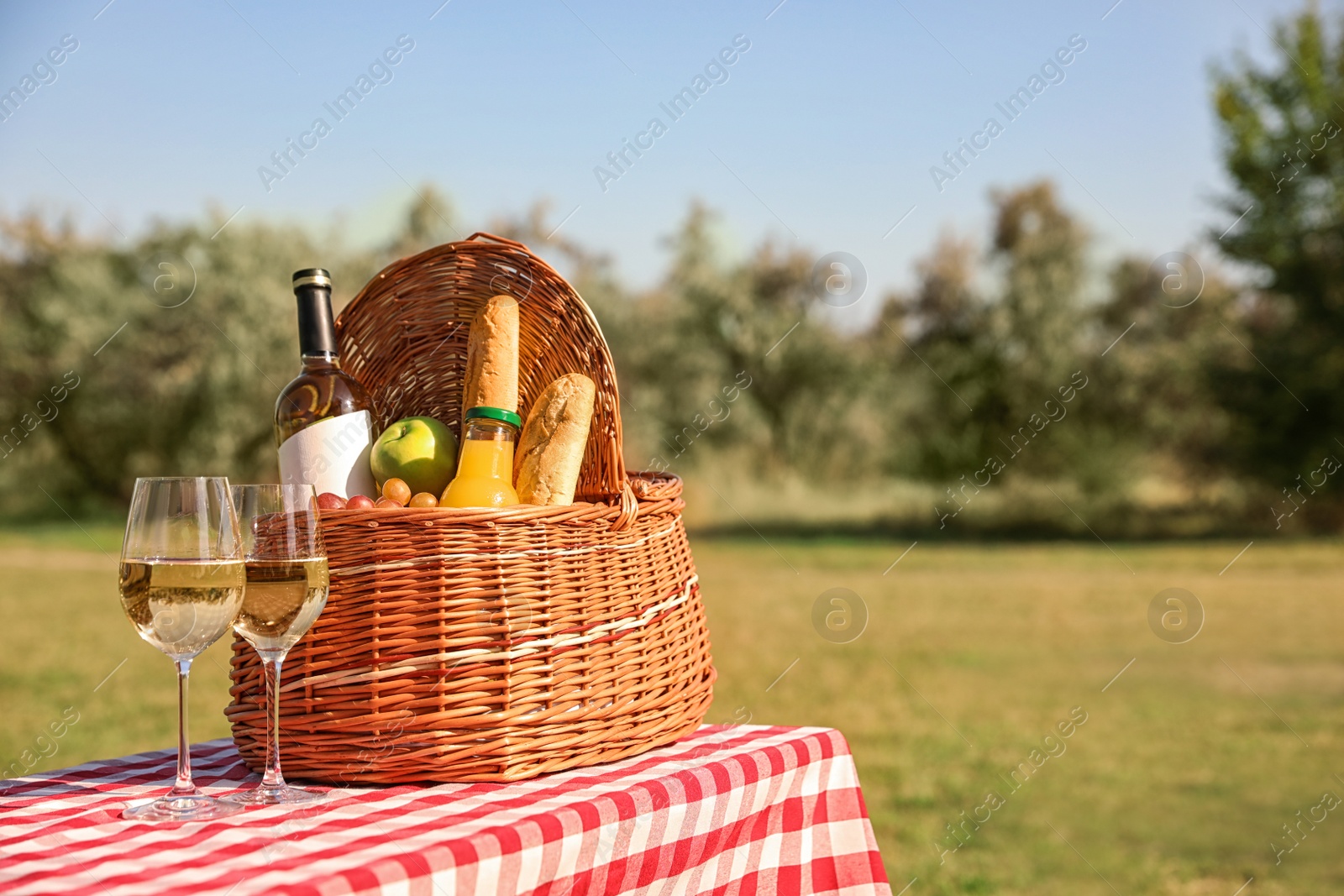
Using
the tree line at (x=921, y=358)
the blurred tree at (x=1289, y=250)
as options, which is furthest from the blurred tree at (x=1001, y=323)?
the blurred tree at (x=1289, y=250)

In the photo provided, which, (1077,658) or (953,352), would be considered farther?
(953,352)

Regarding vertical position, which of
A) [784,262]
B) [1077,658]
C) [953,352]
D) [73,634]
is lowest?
[1077,658]

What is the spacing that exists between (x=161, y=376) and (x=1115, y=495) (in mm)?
15131

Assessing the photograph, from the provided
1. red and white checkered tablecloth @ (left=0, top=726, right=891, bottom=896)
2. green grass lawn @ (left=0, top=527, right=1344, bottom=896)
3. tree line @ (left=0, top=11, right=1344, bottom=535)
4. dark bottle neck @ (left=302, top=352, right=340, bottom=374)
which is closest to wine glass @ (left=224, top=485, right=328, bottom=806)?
red and white checkered tablecloth @ (left=0, top=726, right=891, bottom=896)

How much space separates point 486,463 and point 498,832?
59 centimetres

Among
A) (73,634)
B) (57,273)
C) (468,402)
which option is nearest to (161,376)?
(57,273)

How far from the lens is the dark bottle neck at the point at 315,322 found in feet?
5.64

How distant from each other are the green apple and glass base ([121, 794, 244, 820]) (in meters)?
0.56

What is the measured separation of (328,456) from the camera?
1.72m

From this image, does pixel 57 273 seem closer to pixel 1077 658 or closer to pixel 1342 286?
pixel 1077 658

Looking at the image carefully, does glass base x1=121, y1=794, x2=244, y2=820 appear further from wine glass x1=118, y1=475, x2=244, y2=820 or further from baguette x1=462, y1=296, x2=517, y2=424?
baguette x1=462, y1=296, x2=517, y2=424

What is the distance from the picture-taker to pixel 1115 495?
675 inches

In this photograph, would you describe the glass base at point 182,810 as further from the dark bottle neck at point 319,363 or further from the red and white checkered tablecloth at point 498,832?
the dark bottle neck at point 319,363

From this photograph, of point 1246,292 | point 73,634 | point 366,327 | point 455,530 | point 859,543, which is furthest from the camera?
point 1246,292
